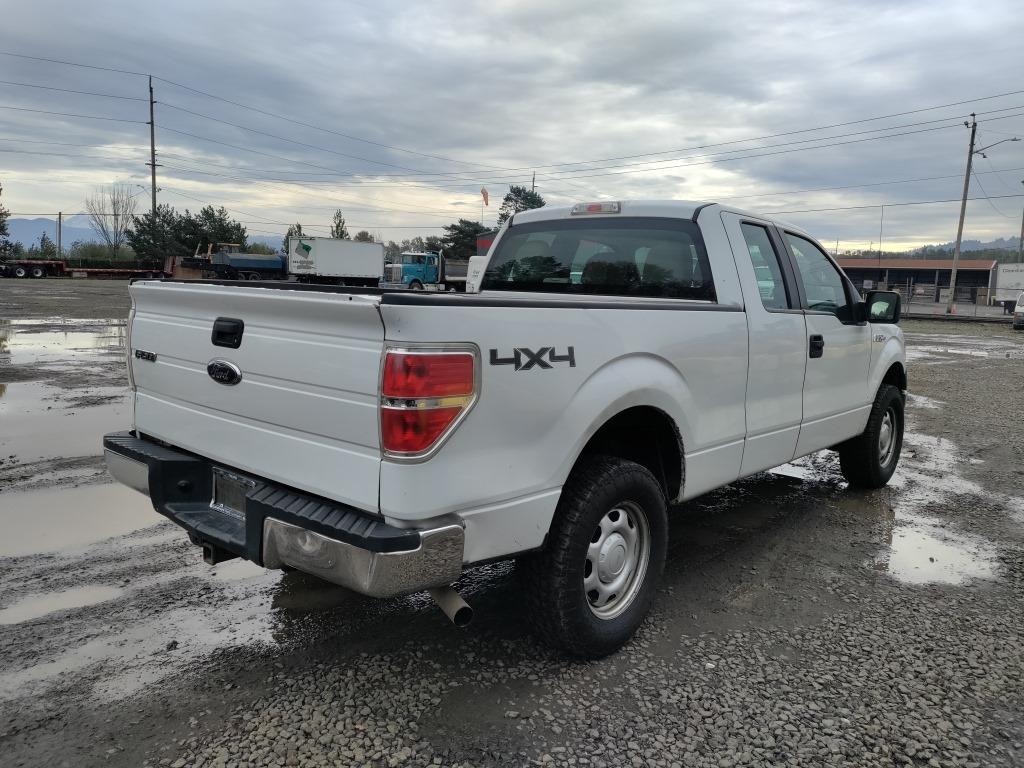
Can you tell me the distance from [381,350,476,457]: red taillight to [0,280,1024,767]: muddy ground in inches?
43.0

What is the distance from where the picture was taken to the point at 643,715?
2770mm

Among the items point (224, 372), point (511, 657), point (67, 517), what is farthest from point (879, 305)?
point (67, 517)

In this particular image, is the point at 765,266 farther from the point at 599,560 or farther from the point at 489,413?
the point at 489,413

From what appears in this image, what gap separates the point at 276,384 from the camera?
8.80ft

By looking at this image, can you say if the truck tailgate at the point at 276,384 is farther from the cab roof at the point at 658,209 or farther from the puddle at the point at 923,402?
the puddle at the point at 923,402

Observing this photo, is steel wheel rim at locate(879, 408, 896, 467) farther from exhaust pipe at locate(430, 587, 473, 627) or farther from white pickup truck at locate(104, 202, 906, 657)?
exhaust pipe at locate(430, 587, 473, 627)

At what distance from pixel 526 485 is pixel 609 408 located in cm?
53

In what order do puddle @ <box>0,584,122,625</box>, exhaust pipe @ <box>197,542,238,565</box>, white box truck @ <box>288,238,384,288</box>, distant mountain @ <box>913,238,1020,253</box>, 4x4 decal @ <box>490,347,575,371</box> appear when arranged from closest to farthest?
4x4 decal @ <box>490,347,575,371</box> < exhaust pipe @ <box>197,542,238,565</box> < puddle @ <box>0,584,122,625</box> < white box truck @ <box>288,238,384,288</box> < distant mountain @ <box>913,238,1020,253</box>

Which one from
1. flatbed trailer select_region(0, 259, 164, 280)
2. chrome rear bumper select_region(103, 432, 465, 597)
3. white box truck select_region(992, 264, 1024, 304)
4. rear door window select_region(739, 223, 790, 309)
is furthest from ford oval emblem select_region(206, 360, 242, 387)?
white box truck select_region(992, 264, 1024, 304)

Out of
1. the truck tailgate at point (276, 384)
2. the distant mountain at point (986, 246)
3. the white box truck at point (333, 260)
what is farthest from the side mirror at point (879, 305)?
the distant mountain at point (986, 246)

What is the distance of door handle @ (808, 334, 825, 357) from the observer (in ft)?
14.7

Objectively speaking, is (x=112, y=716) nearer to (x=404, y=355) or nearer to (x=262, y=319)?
(x=262, y=319)

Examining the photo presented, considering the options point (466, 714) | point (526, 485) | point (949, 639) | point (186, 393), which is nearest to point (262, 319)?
point (186, 393)

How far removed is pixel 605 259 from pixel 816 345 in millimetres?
1436
